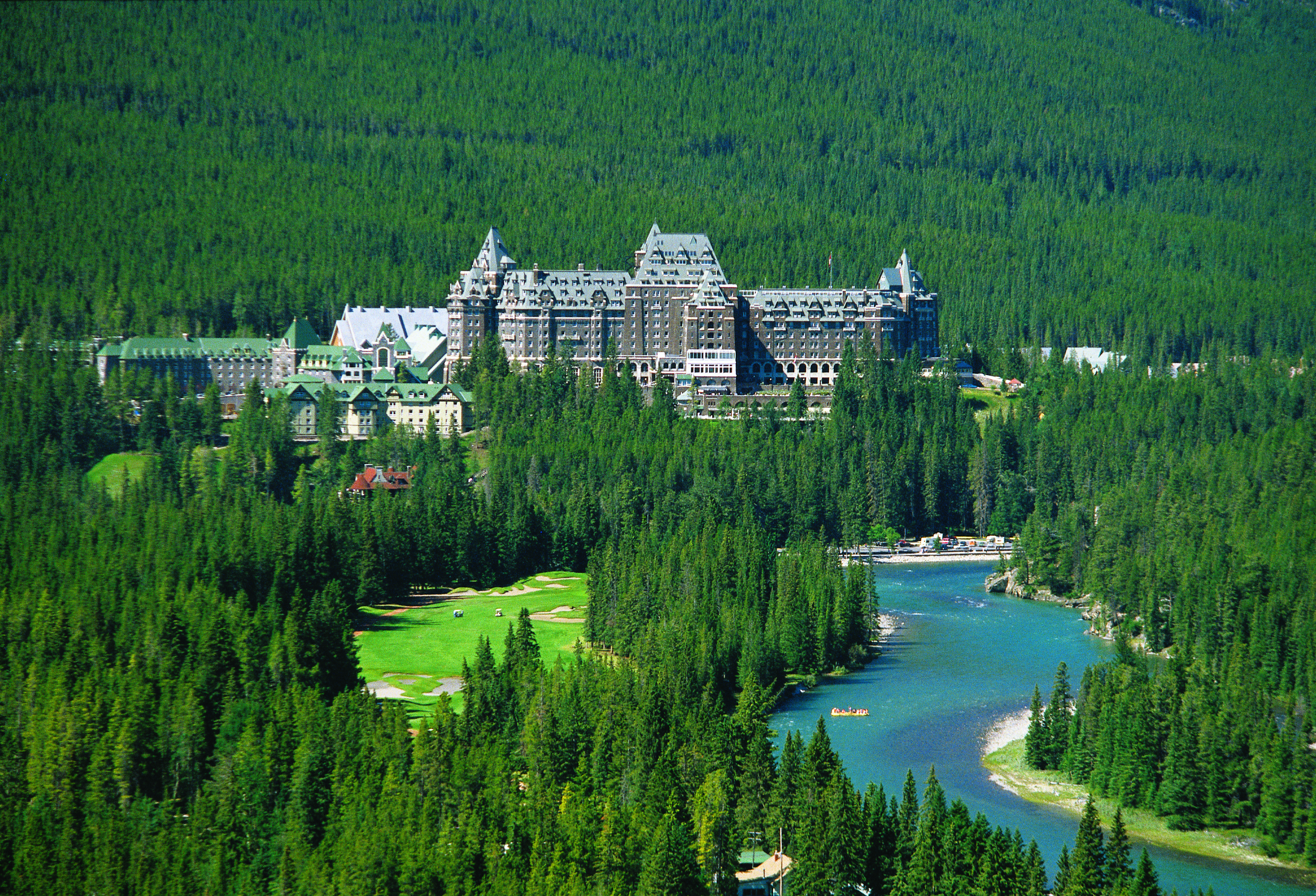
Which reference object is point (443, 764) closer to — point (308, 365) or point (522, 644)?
point (522, 644)

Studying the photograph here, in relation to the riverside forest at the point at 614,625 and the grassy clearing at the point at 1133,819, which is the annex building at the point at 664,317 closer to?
the riverside forest at the point at 614,625

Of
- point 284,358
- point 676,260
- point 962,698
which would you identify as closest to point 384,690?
point 962,698

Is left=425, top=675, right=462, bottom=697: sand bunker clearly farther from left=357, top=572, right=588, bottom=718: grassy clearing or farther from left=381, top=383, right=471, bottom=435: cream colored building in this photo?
left=381, top=383, right=471, bottom=435: cream colored building

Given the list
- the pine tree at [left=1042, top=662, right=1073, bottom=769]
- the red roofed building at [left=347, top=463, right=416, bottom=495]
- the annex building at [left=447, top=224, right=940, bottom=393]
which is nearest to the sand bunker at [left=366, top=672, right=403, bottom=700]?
the pine tree at [left=1042, top=662, right=1073, bottom=769]

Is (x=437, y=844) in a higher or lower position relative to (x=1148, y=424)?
lower

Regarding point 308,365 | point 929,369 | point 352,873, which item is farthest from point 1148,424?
point 352,873
